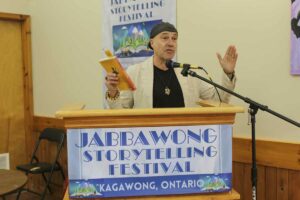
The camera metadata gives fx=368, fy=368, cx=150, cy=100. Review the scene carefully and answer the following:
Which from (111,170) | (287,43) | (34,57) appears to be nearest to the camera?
(111,170)

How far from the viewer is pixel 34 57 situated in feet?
13.4

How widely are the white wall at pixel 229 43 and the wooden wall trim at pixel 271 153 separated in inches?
2.1

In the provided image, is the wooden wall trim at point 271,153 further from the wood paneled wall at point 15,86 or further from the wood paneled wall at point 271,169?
the wood paneled wall at point 15,86

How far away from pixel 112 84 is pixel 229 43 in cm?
112

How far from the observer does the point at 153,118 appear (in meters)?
1.37

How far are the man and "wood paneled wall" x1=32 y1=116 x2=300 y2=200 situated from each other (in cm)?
50

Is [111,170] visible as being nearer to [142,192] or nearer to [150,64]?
[142,192]

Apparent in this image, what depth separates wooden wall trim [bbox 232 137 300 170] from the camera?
84.4 inches

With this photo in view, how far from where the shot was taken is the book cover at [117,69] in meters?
1.50

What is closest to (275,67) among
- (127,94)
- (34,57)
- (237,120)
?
(237,120)

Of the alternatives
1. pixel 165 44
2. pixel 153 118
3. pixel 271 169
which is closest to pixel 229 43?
pixel 165 44

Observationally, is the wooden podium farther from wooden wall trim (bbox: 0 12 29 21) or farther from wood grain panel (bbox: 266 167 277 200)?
wooden wall trim (bbox: 0 12 29 21)

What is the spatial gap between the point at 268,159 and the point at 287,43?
711 millimetres

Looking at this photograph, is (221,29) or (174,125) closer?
(174,125)
